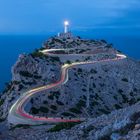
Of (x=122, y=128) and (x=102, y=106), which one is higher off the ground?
(x=122, y=128)

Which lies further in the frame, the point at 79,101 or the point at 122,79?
the point at 122,79

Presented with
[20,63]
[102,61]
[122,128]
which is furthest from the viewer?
[102,61]

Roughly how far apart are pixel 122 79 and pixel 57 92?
75.8ft

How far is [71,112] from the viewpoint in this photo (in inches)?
2815

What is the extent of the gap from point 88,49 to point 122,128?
91.2m

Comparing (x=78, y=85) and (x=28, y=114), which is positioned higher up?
(x=78, y=85)

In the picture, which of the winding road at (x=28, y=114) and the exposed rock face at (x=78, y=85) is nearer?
the winding road at (x=28, y=114)

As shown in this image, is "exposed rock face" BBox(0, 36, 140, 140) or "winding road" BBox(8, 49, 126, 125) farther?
"exposed rock face" BBox(0, 36, 140, 140)

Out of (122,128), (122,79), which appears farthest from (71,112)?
(122,128)

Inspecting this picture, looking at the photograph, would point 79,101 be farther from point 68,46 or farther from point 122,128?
point 122,128

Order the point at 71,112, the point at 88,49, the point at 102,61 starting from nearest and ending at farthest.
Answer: the point at 71,112 → the point at 102,61 → the point at 88,49

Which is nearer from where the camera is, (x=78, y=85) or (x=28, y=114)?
(x=28, y=114)

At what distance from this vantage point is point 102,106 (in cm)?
8044

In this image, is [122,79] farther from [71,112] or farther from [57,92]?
[71,112]
